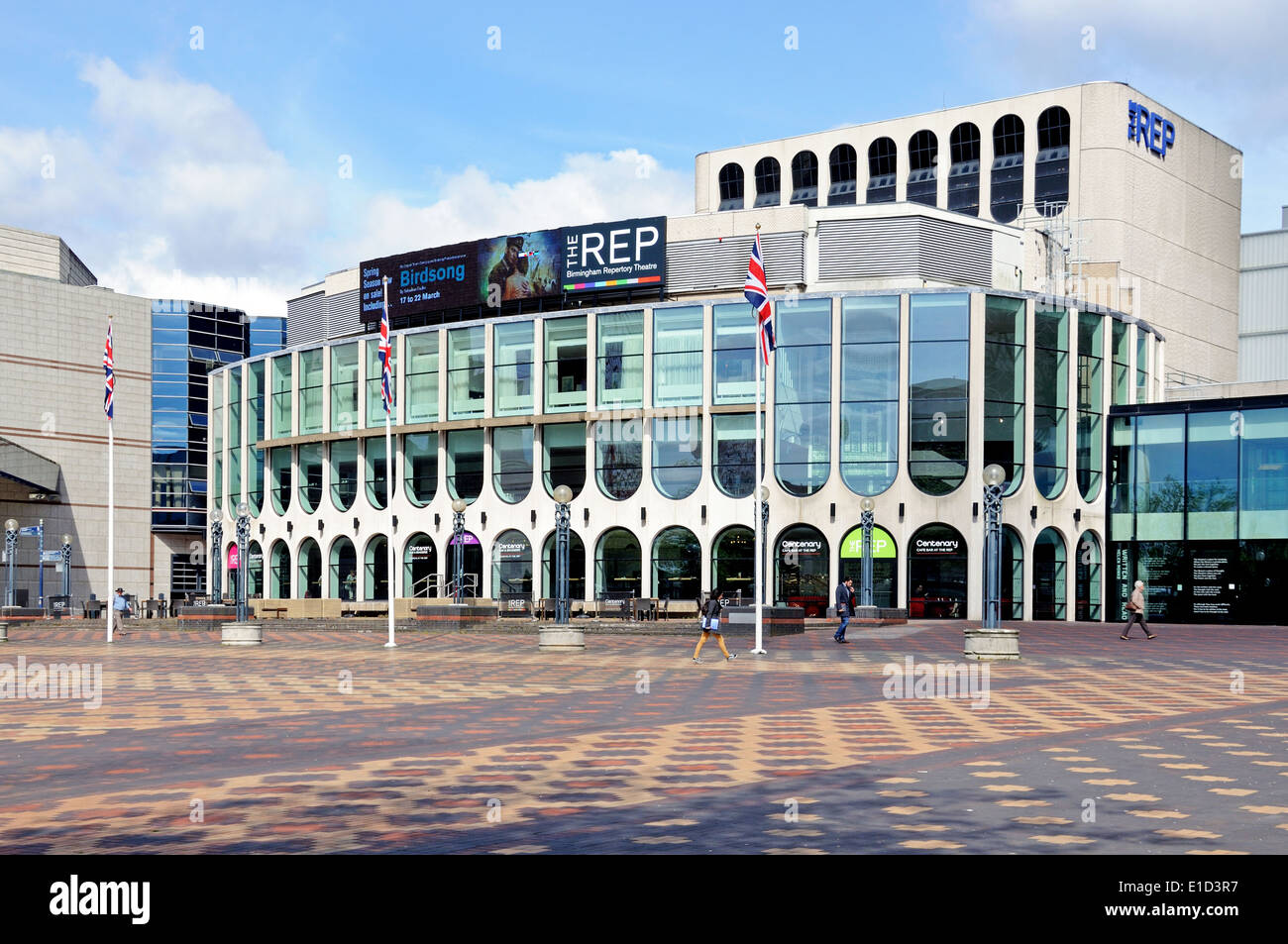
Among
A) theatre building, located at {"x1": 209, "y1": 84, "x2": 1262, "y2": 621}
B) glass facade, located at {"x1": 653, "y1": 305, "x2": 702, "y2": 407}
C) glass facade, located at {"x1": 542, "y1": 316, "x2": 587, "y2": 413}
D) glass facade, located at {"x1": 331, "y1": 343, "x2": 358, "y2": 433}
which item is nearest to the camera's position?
theatre building, located at {"x1": 209, "y1": 84, "x2": 1262, "y2": 621}

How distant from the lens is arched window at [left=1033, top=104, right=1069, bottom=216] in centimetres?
7488

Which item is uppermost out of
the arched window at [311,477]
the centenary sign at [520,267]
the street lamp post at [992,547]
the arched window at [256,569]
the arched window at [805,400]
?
the centenary sign at [520,267]

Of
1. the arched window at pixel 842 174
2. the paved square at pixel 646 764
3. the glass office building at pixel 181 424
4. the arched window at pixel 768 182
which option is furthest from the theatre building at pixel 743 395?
the paved square at pixel 646 764

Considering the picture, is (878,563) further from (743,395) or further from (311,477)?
(311,477)

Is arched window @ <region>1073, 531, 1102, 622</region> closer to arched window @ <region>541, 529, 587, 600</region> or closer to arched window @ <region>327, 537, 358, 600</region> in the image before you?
arched window @ <region>541, 529, 587, 600</region>

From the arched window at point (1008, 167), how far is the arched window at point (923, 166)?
3826mm

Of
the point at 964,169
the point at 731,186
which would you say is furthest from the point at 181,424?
the point at 964,169

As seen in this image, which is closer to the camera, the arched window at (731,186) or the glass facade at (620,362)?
the glass facade at (620,362)

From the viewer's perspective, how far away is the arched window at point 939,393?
2169 inches

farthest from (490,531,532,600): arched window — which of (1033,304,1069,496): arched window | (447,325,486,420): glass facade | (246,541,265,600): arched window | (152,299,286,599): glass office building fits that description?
(152,299,286,599): glass office building

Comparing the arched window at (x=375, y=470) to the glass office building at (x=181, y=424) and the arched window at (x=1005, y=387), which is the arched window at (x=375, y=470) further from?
the arched window at (x=1005, y=387)

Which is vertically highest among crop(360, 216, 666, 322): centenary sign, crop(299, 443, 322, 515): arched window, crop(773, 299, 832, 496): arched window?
crop(360, 216, 666, 322): centenary sign

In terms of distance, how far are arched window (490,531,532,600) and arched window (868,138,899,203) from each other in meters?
35.0

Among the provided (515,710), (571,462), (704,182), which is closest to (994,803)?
(515,710)
